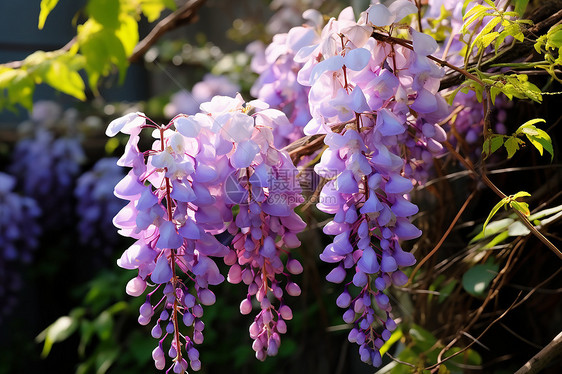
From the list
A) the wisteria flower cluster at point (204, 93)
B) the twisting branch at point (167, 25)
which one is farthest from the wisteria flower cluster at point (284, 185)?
the wisteria flower cluster at point (204, 93)

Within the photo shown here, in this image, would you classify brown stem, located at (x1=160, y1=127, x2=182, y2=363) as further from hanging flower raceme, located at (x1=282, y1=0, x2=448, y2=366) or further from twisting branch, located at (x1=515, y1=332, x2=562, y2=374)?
twisting branch, located at (x1=515, y1=332, x2=562, y2=374)

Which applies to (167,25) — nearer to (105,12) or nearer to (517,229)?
(105,12)

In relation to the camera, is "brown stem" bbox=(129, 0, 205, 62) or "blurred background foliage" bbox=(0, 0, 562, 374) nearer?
"blurred background foliage" bbox=(0, 0, 562, 374)

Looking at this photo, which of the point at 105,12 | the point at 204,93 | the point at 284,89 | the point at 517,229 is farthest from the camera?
the point at 204,93

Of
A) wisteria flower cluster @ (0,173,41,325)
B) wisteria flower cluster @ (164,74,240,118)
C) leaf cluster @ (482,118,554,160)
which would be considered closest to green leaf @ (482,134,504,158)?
leaf cluster @ (482,118,554,160)

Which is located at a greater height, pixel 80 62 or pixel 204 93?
pixel 80 62

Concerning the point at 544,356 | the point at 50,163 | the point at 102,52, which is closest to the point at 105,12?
the point at 102,52

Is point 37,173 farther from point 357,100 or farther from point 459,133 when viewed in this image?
point 357,100

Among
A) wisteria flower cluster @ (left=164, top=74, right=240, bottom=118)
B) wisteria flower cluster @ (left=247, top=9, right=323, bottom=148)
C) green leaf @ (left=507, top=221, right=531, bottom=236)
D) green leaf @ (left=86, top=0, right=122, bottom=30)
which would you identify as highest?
green leaf @ (left=86, top=0, right=122, bottom=30)

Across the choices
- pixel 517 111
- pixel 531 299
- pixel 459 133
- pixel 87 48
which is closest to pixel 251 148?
pixel 87 48
